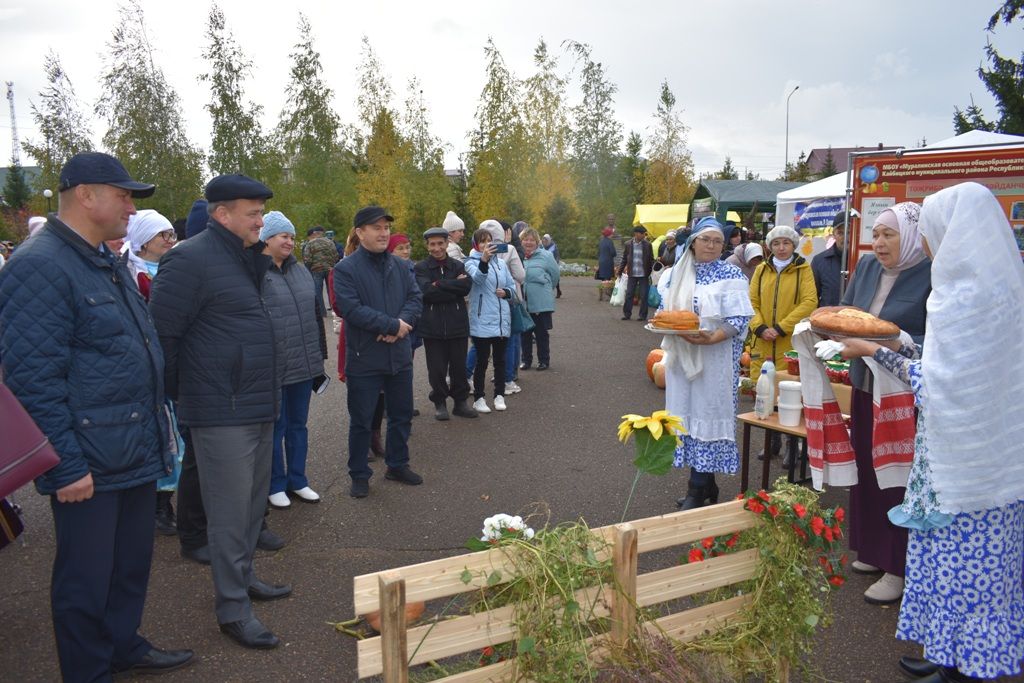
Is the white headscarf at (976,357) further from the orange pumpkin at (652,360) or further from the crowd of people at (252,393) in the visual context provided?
the orange pumpkin at (652,360)

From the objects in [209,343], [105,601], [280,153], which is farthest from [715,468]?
[280,153]

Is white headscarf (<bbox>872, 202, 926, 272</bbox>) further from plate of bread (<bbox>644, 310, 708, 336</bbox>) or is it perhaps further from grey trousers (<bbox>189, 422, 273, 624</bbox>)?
grey trousers (<bbox>189, 422, 273, 624</bbox>)

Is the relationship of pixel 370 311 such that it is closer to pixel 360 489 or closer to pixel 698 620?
pixel 360 489

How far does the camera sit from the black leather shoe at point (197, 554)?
454cm

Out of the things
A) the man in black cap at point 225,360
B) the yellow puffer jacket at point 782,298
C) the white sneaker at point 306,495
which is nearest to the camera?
the man in black cap at point 225,360

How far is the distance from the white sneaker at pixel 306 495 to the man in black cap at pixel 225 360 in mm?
1912

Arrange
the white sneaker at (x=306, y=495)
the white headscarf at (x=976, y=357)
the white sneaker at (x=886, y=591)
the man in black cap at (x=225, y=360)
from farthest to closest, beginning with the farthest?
the white sneaker at (x=306, y=495) → the white sneaker at (x=886, y=591) → the man in black cap at (x=225, y=360) → the white headscarf at (x=976, y=357)

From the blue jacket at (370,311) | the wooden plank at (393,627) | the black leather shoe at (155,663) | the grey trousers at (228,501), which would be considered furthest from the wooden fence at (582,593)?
the blue jacket at (370,311)

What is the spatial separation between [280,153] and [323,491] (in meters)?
24.3

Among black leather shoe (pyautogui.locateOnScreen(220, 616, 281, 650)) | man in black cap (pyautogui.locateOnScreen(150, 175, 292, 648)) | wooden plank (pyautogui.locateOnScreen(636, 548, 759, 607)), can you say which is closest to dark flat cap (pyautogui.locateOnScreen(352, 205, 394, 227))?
man in black cap (pyautogui.locateOnScreen(150, 175, 292, 648))

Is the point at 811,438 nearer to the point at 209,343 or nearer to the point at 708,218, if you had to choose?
the point at 708,218

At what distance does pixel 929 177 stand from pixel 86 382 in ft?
24.7

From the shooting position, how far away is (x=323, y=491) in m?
5.82

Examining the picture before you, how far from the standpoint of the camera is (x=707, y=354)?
4.88 metres
